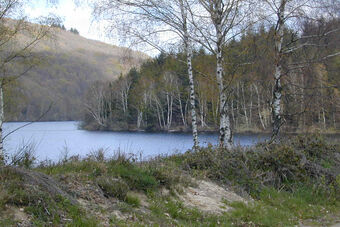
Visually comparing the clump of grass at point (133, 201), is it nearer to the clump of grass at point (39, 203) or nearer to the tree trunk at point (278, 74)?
the clump of grass at point (39, 203)

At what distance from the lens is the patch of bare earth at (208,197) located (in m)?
6.96

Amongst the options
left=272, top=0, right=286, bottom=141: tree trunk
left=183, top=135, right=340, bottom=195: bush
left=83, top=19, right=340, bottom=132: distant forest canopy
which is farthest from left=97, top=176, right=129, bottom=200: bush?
left=83, top=19, right=340, bottom=132: distant forest canopy

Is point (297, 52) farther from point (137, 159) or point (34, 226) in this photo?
point (34, 226)

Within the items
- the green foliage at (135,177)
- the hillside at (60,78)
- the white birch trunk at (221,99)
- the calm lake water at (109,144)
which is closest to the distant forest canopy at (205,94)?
the white birch trunk at (221,99)

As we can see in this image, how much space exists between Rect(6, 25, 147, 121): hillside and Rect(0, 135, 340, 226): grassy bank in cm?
351

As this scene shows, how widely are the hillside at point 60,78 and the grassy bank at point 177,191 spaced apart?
138 inches

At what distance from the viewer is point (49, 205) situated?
491cm

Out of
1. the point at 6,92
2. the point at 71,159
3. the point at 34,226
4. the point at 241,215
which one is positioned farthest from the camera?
the point at 6,92

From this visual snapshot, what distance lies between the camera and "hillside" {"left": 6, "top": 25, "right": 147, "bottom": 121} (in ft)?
43.2

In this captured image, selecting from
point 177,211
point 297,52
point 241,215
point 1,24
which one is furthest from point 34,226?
point 297,52

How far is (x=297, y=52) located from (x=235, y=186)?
24.8 ft

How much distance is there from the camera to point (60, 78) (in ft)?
377

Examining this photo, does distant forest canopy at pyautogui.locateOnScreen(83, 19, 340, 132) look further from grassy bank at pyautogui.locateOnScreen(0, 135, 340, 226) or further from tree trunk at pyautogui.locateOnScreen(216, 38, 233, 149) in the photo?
grassy bank at pyautogui.locateOnScreen(0, 135, 340, 226)

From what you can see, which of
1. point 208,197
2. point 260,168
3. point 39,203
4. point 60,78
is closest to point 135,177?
point 208,197
